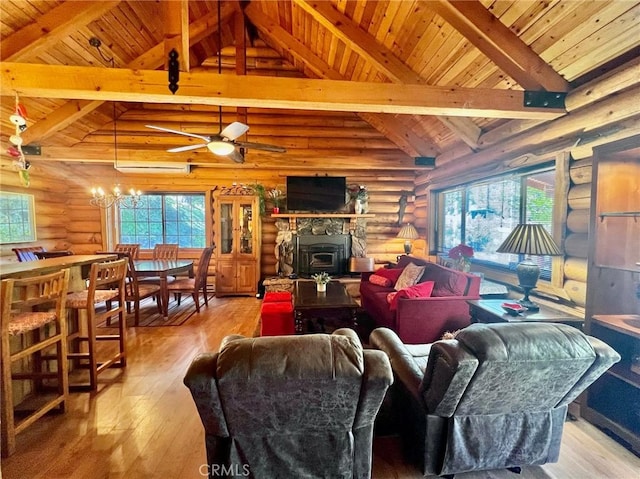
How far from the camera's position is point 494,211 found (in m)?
3.99

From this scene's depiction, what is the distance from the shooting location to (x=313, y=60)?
4.57 m

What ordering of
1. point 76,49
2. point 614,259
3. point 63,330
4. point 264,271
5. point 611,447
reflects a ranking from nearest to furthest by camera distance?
point 611,447 < point 614,259 < point 63,330 < point 76,49 < point 264,271

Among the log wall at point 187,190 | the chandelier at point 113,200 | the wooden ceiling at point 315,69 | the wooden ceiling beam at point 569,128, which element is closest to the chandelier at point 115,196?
the chandelier at point 113,200

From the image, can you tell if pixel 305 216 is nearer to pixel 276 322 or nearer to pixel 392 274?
pixel 392 274

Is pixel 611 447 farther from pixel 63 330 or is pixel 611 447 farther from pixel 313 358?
pixel 63 330

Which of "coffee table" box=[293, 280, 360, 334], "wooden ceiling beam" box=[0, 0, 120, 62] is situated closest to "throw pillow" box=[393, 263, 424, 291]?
"coffee table" box=[293, 280, 360, 334]

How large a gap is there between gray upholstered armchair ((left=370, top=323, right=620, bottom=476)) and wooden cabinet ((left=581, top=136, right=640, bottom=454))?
0.81 meters

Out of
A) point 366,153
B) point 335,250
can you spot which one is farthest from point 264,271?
point 366,153

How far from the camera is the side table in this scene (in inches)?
88.6

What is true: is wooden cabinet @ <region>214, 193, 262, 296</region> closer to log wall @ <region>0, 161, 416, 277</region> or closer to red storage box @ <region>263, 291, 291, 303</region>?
log wall @ <region>0, 161, 416, 277</region>

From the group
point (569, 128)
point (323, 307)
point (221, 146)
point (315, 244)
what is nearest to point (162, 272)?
point (221, 146)

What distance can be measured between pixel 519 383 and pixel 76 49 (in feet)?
19.3

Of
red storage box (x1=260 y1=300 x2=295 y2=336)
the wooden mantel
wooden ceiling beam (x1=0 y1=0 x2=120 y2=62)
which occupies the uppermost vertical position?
wooden ceiling beam (x1=0 y1=0 x2=120 y2=62)

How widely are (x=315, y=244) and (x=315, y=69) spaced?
324 centimetres
